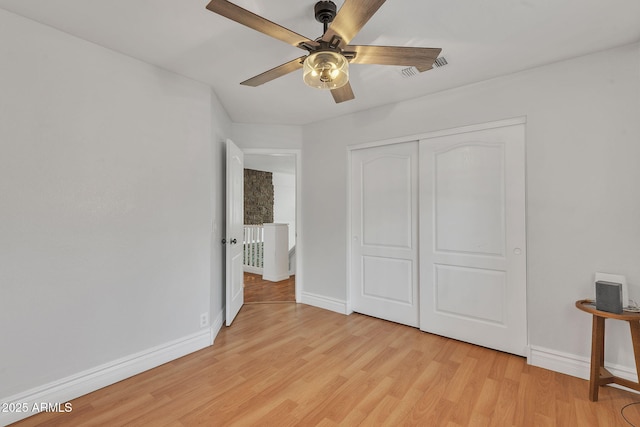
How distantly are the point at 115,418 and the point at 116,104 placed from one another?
2.12 m

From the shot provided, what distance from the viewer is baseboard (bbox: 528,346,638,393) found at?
2.09 metres

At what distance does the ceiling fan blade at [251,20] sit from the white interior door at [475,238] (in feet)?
6.37

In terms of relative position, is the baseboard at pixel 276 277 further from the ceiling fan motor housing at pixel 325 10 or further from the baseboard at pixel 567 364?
the ceiling fan motor housing at pixel 325 10

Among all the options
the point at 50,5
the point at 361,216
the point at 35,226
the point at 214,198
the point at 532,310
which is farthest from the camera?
the point at 361,216

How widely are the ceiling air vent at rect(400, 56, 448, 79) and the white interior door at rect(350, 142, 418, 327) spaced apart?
2.63ft

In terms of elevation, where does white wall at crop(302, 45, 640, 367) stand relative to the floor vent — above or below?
below

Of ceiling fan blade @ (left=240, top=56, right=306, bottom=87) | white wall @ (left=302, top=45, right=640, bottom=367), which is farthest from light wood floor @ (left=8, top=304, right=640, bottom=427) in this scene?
ceiling fan blade @ (left=240, top=56, right=306, bottom=87)

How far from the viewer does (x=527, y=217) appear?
2.47 meters

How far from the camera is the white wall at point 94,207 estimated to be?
5.83 ft

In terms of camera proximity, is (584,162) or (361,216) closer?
(584,162)

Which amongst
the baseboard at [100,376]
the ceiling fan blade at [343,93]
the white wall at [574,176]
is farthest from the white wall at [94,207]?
the white wall at [574,176]

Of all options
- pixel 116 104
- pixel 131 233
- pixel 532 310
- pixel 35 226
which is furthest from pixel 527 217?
pixel 35 226

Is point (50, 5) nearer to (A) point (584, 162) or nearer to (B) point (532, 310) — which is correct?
(A) point (584, 162)

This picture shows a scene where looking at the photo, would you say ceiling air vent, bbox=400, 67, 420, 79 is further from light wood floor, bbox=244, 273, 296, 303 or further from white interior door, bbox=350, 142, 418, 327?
light wood floor, bbox=244, 273, 296, 303
